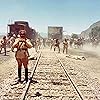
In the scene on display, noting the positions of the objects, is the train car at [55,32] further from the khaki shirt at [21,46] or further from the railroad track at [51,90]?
the khaki shirt at [21,46]

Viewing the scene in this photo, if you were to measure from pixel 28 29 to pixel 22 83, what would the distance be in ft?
99.1

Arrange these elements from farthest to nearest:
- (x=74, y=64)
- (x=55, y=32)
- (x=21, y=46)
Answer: (x=55, y=32) < (x=74, y=64) < (x=21, y=46)

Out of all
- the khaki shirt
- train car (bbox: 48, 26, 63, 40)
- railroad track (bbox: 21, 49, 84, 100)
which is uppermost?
train car (bbox: 48, 26, 63, 40)

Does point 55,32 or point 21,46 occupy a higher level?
point 55,32

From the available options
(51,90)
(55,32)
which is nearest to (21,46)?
(51,90)

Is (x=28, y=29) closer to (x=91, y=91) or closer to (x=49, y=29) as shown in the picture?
(x=49, y=29)

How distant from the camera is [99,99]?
8.31m

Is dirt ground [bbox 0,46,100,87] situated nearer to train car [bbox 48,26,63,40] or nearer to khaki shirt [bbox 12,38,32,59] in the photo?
khaki shirt [bbox 12,38,32,59]

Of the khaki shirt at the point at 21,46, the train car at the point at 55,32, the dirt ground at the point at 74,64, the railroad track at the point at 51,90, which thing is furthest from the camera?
the train car at the point at 55,32

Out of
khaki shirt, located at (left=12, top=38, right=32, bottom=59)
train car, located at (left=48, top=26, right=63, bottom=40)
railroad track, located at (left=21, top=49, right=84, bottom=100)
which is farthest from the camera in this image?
train car, located at (left=48, top=26, right=63, bottom=40)

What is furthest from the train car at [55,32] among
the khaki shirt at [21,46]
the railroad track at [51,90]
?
the khaki shirt at [21,46]

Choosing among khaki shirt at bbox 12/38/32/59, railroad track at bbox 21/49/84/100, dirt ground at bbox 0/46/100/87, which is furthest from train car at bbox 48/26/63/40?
khaki shirt at bbox 12/38/32/59

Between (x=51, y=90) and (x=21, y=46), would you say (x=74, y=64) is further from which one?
(x=51, y=90)

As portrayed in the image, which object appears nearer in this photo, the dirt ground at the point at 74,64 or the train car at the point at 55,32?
the dirt ground at the point at 74,64
